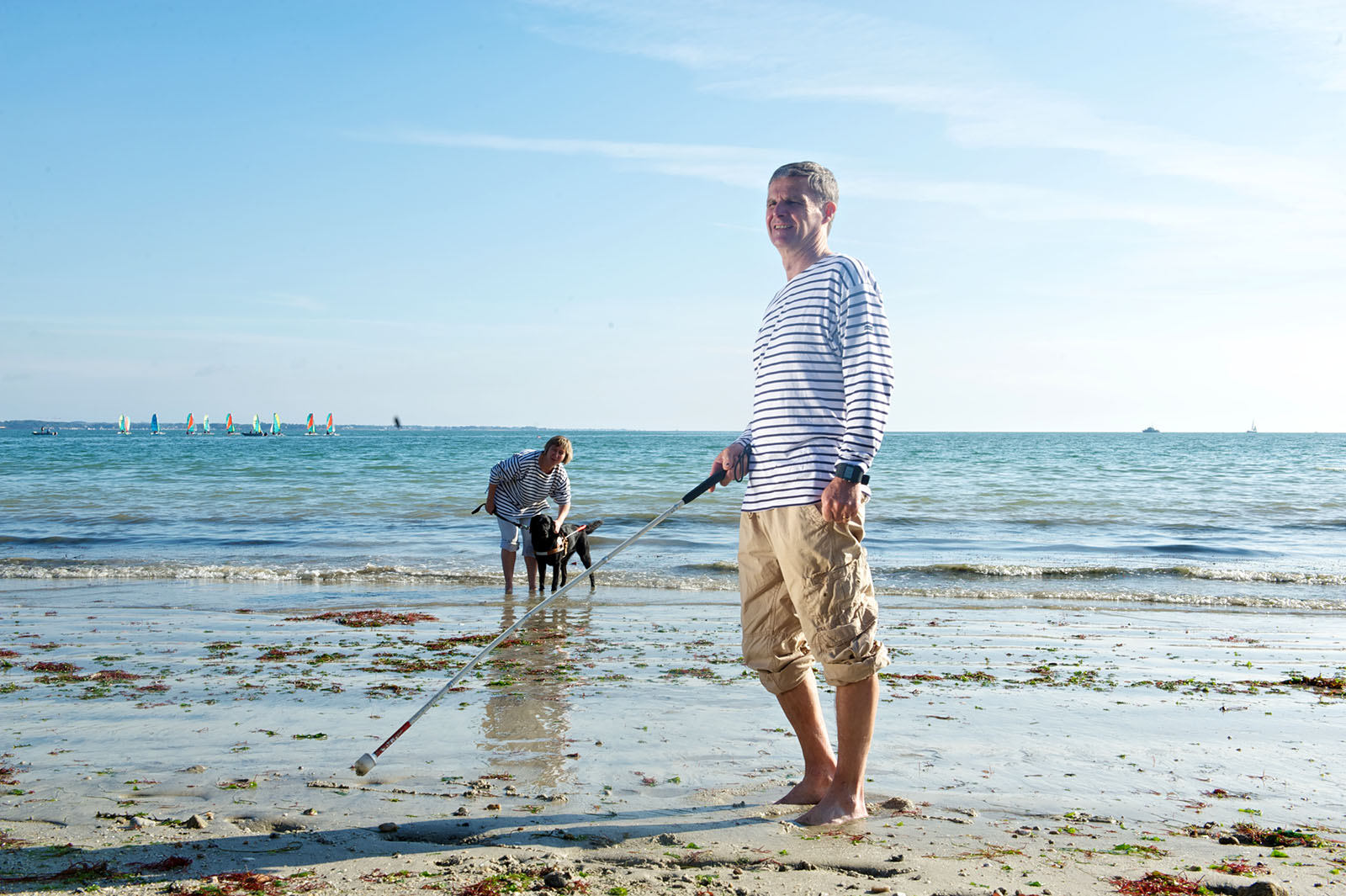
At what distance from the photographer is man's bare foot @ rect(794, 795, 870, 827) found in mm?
3045

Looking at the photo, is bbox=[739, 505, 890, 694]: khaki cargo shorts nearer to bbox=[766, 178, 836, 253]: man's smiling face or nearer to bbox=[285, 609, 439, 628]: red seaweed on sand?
bbox=[766, 178, 836, 253]: man's smiling face

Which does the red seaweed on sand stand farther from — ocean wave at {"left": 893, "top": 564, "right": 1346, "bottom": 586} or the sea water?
ocean wave at {"left": 893, "top": 564, "right": 1346, "bottom": 586}

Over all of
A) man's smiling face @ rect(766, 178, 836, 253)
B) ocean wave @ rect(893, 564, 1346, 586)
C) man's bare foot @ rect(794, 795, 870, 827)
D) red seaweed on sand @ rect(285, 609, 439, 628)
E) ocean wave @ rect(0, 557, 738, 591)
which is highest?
man's smiling face @ rect(766, 178, 836, 253)

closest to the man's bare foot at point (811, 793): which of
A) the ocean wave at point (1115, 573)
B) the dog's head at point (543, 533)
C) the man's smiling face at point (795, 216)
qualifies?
the man's smiling face at point (795, 216)

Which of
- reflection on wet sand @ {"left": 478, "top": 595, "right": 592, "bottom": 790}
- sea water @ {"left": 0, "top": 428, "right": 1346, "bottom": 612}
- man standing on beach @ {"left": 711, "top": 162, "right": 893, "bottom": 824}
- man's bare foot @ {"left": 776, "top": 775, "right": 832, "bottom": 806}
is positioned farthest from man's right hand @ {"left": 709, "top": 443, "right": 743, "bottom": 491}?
sea water @ {"left": 0, "top": 428, "right": 1346, "bottom": 612}

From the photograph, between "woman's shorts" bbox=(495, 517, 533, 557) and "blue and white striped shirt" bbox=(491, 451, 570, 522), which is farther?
"woman's shorts" bbox=(495, 517, 533, 557)

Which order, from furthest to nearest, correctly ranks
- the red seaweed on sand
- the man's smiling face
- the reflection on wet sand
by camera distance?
1. the red seaweed on sand
2. the reflection on wet sand
3. the man's smiling face

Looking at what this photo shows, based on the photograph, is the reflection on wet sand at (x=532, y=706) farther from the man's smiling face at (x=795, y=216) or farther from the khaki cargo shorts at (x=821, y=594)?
the man's smiling face at (x=795, y=216)

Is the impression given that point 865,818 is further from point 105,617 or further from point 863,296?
point 105,617

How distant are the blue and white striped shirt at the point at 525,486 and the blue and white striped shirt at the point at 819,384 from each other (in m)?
6.39

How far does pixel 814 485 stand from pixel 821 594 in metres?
0.33

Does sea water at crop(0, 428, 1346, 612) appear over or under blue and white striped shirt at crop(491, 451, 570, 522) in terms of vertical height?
under

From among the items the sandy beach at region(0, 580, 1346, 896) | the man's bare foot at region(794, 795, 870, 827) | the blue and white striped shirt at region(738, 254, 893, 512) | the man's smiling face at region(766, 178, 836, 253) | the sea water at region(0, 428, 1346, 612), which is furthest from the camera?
the sea water at region(0, 428, 1346, 612)

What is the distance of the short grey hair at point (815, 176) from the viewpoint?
10.3ft
